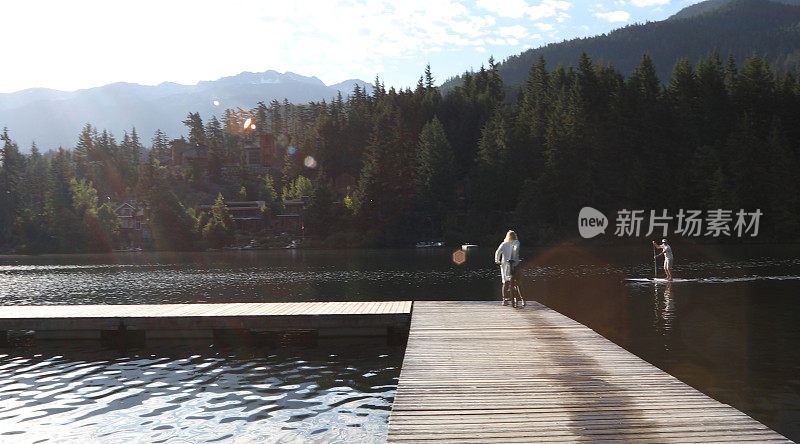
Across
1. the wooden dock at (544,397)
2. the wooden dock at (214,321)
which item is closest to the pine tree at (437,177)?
the wooden dock at (214,321)

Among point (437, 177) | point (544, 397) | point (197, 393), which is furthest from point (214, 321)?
point (437, 177)

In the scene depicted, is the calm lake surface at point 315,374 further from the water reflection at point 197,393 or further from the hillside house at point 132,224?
the hillside house at point 132,224

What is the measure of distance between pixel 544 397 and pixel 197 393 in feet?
27.8

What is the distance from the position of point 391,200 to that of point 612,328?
95532 millimetres

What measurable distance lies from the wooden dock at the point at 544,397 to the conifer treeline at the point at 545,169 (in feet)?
292

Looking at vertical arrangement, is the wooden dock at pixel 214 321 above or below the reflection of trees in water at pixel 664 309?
above

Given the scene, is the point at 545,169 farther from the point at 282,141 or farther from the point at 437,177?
the point at 282,141

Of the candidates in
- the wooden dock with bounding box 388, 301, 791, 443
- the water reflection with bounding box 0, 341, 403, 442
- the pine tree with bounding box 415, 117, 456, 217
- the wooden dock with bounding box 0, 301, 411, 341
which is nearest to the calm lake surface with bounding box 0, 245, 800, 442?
the water reflection with bounding box 0, 341, 403, 442

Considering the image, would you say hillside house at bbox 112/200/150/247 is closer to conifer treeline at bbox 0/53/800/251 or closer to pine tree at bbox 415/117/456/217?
conifer treeline at bbox 0/53/800/251

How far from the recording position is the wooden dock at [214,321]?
63.3ft

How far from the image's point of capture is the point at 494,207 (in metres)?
112

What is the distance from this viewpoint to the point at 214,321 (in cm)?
1950

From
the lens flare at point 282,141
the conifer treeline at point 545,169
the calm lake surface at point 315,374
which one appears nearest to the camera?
the calm lake surface at point 315,374

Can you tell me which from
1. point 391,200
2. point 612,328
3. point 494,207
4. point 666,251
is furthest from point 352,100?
point 612,328
